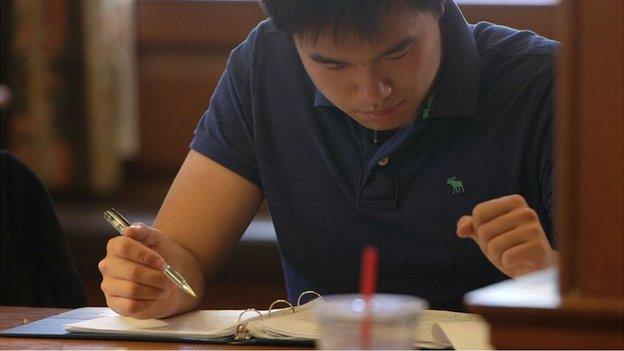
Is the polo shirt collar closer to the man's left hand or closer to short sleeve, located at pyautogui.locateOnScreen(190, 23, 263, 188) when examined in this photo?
short sleeve, located at pyautogui.locateOnScreen(190, 23, 263, 188)

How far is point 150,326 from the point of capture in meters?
1.28

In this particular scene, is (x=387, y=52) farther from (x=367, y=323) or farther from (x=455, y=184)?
(x=367, y=323)

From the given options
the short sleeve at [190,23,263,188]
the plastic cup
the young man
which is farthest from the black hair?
the plastic cup

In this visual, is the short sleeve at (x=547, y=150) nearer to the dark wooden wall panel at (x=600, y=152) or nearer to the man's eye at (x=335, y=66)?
the man's eye at (x=335, y=66)

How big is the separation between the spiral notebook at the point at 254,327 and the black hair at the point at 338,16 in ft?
1.08

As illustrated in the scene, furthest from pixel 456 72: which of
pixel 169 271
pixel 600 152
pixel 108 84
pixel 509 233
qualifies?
pixel 108 84

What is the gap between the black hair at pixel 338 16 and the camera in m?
1.29

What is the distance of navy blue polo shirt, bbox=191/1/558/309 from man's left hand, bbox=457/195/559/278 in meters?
0.25

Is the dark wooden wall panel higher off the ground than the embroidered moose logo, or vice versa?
the dark wooden wall panel

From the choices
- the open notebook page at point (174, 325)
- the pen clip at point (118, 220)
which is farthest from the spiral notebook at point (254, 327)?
the pen clip at point (118, 220)

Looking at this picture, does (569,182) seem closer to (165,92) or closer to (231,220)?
(231,220)

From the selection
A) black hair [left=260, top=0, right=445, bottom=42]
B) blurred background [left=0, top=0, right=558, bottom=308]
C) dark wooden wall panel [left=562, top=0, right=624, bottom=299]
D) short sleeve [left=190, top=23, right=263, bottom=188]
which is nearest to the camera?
dark wooden wall panel [left=562, top=0, right=624, bottom=299]

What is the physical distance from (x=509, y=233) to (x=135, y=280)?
0.46 m

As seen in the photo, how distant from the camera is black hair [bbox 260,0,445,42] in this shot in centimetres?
129
